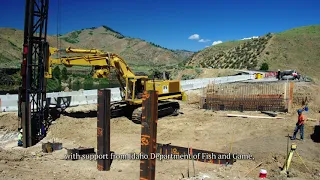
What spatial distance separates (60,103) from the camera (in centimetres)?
1883

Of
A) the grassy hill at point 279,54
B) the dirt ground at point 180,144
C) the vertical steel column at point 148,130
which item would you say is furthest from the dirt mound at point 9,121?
the grassy hill at point 279,54

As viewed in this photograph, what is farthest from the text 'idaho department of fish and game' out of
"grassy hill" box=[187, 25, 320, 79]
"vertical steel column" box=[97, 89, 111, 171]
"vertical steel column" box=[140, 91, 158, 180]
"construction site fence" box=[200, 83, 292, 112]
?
"grassy hill" box=[187, 25, 320, 79]

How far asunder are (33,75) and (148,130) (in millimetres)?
10193

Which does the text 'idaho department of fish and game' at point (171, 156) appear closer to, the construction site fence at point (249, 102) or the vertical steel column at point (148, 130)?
the vertical steel column at point (148, 130)

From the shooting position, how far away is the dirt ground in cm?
1019

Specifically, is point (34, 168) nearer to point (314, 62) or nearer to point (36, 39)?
point (36, 39)

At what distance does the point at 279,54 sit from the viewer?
63969 millimetres

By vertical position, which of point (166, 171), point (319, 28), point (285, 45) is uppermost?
point (319, 28)

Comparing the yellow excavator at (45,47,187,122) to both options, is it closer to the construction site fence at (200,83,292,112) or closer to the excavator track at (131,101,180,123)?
the excavator track at (131,101,180,123)

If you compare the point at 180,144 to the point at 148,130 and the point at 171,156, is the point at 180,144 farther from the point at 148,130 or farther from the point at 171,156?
the point at 148,130

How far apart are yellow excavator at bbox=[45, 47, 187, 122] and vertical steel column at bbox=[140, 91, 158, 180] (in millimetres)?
8732

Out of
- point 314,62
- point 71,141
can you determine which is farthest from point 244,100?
point 314,62

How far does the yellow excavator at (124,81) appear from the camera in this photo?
17.2m

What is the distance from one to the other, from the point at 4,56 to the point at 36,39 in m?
73.7
